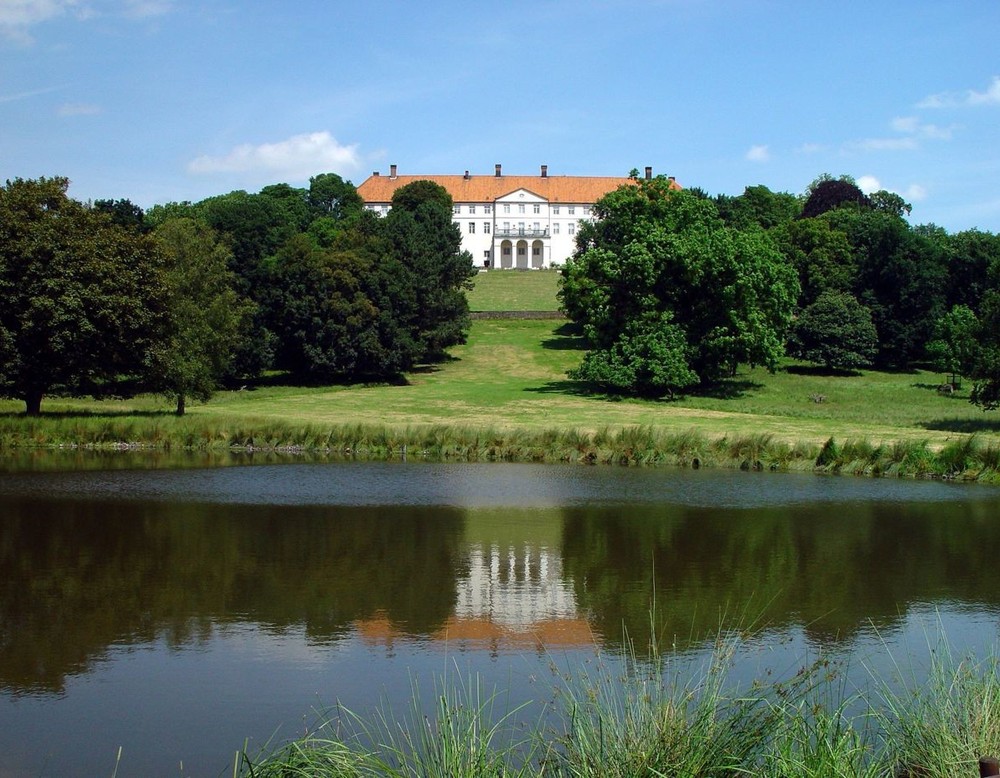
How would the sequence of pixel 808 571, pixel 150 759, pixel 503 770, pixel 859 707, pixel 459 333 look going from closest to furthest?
pixel 503 770 < pixel 150 759 < pixel 859 707 < pixel 808 571 < pixel 459 333

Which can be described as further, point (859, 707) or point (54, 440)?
point (54, 440)

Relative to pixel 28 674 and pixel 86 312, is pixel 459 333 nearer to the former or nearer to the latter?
pixel 86 312

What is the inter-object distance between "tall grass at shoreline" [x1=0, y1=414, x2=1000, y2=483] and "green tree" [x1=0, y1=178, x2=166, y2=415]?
2109 mm

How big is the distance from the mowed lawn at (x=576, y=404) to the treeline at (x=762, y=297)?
Answer: 6.18ft

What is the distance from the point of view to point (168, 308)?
39.1m

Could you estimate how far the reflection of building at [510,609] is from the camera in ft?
44.3

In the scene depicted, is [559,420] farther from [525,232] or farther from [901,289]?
[525,232]

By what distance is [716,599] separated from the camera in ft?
52.4

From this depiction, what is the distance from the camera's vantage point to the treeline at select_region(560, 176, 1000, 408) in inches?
2109

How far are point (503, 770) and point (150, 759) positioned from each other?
4.23 m

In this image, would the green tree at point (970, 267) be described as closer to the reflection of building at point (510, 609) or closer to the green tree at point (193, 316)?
the green tree at point (193, 316)

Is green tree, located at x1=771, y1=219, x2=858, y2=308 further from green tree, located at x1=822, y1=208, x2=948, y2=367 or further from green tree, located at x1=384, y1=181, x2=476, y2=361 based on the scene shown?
green tree, located at x1=384, y1=181, x2=476, y2=361

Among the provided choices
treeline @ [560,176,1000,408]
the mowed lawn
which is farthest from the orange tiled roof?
the mowed lawn

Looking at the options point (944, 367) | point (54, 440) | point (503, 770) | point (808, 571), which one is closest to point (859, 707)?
point (503, 770)
